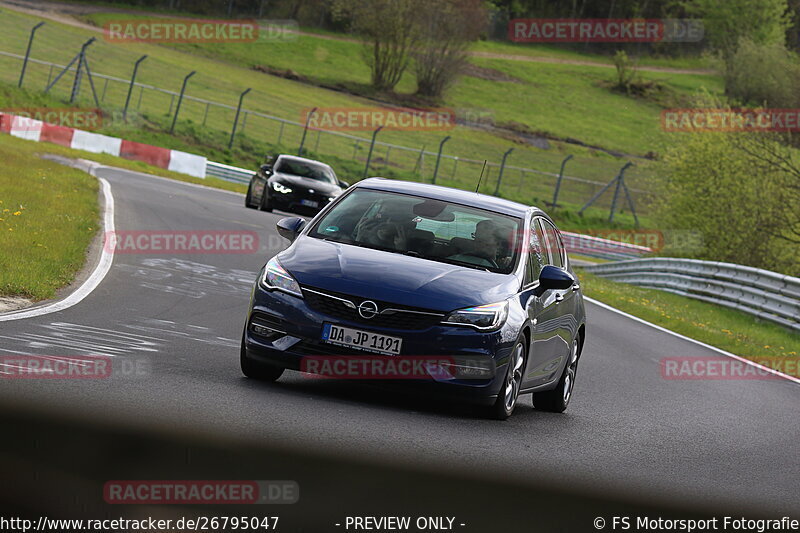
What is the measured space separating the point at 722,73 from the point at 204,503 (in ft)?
341

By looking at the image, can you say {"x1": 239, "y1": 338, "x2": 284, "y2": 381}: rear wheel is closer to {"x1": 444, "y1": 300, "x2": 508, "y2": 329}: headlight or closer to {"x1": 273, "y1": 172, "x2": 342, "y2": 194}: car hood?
{"x1": 444, "y1": 300, "x2": 508, "y2": 329}: headlight

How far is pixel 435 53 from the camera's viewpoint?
79.7 metres

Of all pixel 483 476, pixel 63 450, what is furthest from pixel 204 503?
pixel 483 476

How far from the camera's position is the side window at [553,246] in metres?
10.6

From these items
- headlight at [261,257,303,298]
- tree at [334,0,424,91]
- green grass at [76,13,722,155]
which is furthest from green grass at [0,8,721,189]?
headlight at [261,257,303,298]

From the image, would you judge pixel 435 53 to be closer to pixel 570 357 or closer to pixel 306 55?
pixel 306 55

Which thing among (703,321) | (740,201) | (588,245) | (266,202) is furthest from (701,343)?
(588,245)

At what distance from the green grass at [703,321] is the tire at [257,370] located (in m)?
11.1

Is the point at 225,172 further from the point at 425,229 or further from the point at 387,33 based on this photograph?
the point at 387,33

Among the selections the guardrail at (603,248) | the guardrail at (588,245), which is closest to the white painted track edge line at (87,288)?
the guardrail at (588,245)

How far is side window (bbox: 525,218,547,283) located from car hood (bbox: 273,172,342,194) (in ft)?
62.2

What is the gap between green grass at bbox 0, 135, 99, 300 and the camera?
40.8ft

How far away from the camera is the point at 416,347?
828cm

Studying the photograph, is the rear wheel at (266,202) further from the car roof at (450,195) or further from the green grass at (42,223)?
the car roof at (450,195)
